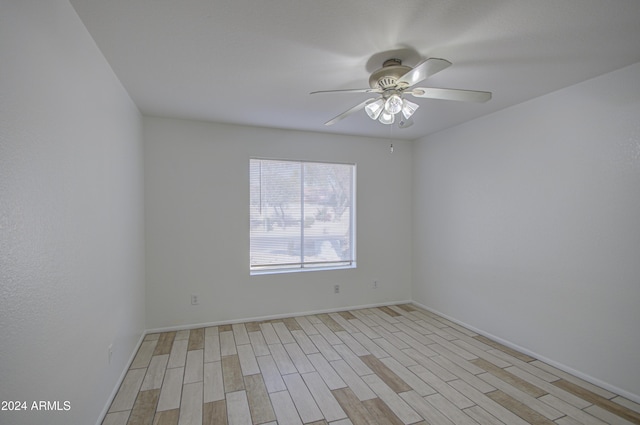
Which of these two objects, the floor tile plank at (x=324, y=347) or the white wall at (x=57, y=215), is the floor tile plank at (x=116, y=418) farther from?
Answer: the floor tile plank at (x=324, y=347)

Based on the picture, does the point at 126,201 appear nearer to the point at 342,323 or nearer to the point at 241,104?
the point at 241,104

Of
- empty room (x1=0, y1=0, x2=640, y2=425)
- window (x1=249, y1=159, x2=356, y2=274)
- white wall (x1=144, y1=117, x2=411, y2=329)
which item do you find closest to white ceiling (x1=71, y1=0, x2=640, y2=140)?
empty room (x1=0, y1=0, x2=640, y2=425)

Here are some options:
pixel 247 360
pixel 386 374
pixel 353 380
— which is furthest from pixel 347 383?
pixel 247 360

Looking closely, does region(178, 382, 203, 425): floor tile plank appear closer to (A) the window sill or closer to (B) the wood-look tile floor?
(B) the wood-look tile floor

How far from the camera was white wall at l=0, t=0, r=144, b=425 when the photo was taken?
1.12 metres

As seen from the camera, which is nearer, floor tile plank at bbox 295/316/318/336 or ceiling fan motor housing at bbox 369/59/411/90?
ceiling fan motor housing at bbox 369/59/411/90

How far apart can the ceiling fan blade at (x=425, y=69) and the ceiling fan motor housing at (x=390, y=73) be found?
0.09 meters

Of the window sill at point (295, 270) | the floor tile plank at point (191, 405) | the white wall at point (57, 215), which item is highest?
the white wall at point (57, 215)

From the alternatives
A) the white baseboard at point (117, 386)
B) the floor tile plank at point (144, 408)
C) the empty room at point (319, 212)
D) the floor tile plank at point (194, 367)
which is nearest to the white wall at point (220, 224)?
the empty room at point (319, 212)

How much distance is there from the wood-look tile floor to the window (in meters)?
0.96

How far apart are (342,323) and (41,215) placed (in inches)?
129

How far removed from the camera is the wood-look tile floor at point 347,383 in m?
2.16

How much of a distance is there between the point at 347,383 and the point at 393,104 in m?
2.19

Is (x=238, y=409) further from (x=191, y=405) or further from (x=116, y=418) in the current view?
(x=116, y=418)
